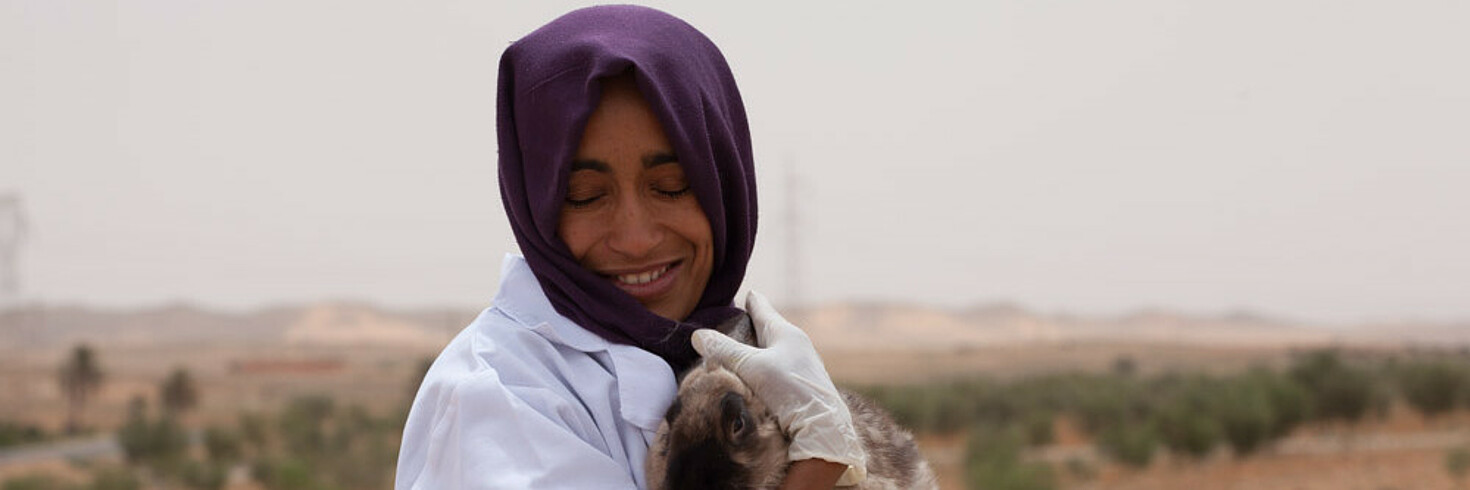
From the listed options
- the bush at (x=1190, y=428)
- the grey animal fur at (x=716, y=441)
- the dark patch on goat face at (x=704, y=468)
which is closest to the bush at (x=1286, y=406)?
the bush at (x=1190, y=428)

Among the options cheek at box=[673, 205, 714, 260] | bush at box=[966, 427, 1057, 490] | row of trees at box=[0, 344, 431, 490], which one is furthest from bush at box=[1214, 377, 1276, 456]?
cheek at box=[673, 205, 714, 260]

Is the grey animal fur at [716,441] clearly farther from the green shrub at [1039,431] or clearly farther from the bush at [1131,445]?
the green shrub at [1039,431]

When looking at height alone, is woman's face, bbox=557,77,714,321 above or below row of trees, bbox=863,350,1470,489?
above

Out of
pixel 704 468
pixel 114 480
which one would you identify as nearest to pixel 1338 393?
pixel 114 480

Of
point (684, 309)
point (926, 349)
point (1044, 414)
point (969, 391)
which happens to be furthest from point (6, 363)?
point (684, 309)

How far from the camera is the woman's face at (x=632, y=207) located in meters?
3.38

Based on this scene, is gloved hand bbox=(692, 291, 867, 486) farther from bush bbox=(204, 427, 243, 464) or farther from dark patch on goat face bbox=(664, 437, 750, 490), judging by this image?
bush bbox=(204, 427, 243, 464)

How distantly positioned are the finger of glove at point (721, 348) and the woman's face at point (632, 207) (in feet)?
0.75

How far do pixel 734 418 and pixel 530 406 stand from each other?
39cm

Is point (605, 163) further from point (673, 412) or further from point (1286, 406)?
point (1286, 406)

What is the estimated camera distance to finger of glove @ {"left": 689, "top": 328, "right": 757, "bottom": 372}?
10.7ft

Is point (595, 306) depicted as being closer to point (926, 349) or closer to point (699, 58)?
point (699, 58)

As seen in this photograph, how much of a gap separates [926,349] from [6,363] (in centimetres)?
6085

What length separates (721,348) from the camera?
3.29 meters
